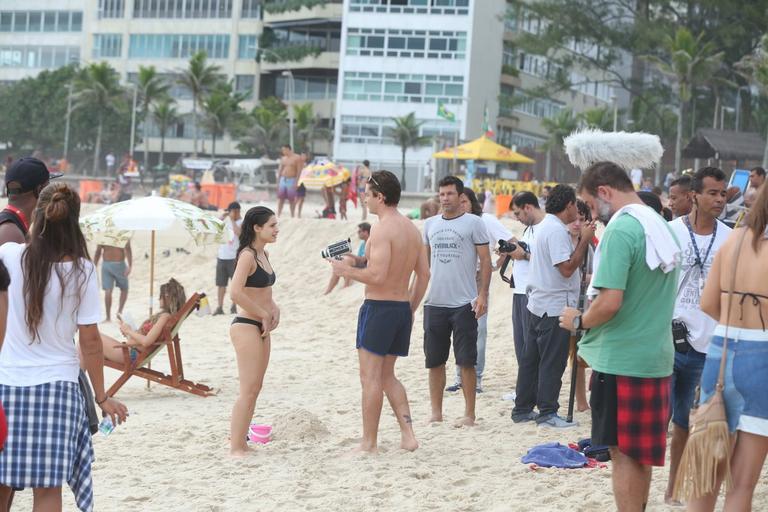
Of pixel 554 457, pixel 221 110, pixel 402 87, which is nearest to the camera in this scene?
pixel 554 457

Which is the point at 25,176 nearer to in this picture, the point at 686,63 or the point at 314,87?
the point at 686,63

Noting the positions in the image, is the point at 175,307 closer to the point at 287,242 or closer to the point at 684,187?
the point at 684,187

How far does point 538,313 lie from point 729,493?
11.6ft

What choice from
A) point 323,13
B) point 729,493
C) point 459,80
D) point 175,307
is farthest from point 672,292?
point 323,13

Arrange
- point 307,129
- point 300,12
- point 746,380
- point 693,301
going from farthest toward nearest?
point 300,12, point 307,129, point 693,301, point 746,380

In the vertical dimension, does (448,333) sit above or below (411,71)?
below

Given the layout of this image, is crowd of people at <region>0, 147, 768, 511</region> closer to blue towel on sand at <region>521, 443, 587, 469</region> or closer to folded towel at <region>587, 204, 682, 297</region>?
folded towel at <region>587, 204, 682, 297</region>

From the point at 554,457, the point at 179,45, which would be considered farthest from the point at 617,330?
the point at 179,45

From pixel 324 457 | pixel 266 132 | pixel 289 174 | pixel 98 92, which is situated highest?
pixel 98 92

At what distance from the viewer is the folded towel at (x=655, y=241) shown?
4363 millimetres

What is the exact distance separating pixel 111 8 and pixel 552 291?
66.2 meters

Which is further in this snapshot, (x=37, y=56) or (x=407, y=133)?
(x=37, y=56)

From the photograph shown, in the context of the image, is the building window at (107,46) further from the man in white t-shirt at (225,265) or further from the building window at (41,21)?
the man in white t-shirt at (225,265)

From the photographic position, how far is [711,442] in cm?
388
